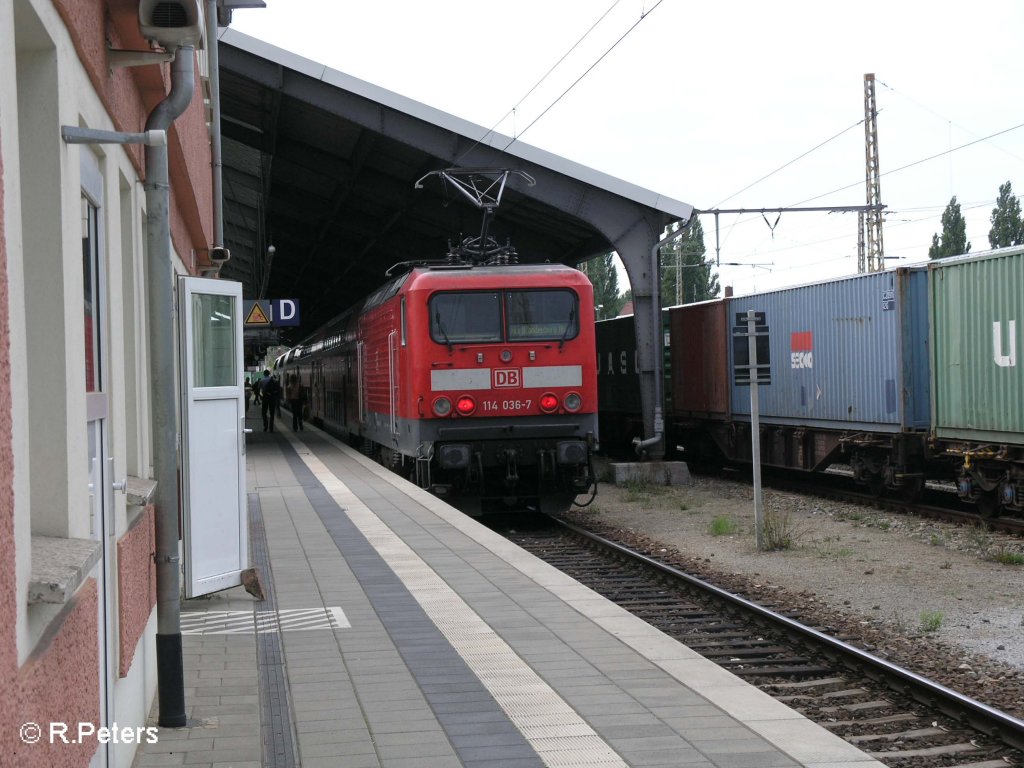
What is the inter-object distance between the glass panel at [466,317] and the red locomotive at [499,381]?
1cm

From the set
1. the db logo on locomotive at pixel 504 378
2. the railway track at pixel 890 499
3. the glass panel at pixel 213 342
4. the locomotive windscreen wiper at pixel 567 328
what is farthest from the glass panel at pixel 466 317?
the glass panel at pixel 213 342

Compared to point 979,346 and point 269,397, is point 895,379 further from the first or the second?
point 269,397

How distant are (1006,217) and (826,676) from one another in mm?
53200

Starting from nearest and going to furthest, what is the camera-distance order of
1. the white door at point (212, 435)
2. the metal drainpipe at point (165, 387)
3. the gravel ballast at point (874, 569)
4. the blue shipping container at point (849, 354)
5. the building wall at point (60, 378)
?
the building wall at point (60, 378), the metal drainpipe at point (165, 387), the white door at point (212, 435), the gravel ballast at point (874, 569), the blue shipping container at point (849, 354)

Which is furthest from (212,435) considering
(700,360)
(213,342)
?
(700,360)

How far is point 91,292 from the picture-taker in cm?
443

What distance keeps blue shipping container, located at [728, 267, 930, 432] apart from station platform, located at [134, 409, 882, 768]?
7892 millimetres

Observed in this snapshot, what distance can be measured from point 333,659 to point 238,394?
2.16 metres

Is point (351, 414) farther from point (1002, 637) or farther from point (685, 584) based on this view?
point (1002, 637)

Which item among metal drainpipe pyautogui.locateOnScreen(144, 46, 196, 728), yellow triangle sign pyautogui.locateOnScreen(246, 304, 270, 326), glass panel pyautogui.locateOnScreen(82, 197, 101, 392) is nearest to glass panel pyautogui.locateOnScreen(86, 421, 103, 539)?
glass panel pyautogui.locateOnScreen(82, 197, 101, 392)

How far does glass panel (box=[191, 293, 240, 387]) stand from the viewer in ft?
24.0

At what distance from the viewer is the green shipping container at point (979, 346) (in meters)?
13.8

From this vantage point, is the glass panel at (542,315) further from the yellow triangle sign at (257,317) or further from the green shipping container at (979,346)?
the yellow triangle sign at (257,317)

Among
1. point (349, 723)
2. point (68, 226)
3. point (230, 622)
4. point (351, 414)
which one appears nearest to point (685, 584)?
point (230, 622)
